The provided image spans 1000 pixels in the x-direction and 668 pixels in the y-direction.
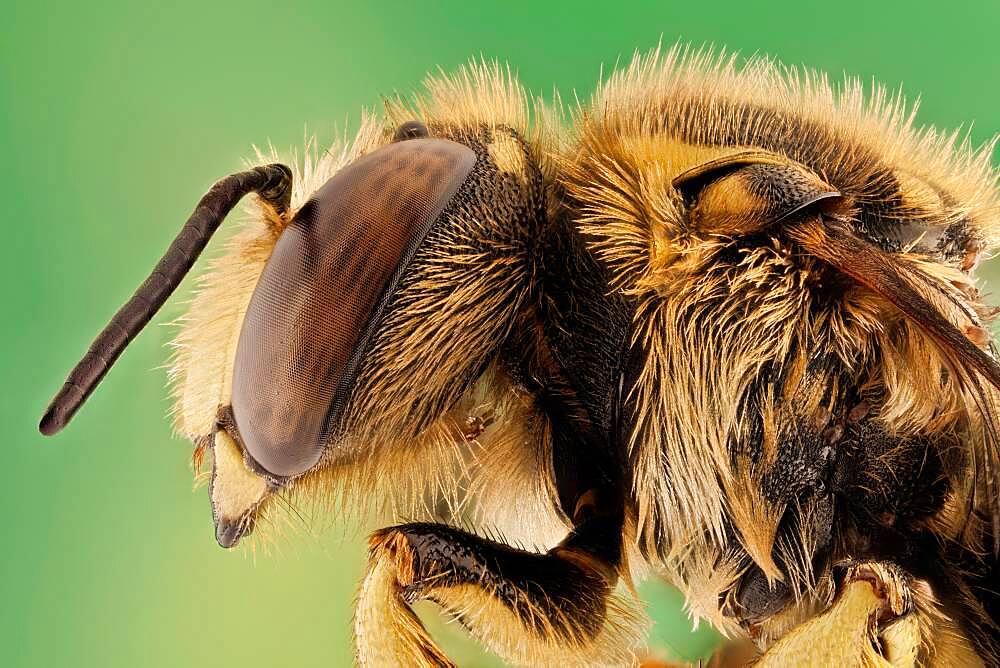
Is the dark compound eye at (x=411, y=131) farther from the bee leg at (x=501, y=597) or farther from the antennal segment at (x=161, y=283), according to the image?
the bee leg at (x=501, y=597)

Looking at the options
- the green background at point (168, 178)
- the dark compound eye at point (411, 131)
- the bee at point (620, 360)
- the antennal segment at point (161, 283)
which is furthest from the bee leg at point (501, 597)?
the dark compound eye at point (411, 131)

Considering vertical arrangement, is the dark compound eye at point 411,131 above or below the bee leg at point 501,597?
above

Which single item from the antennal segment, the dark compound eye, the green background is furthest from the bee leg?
the dark compound eye

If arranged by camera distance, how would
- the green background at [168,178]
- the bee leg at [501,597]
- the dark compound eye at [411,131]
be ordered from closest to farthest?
the bee leg at [501,597]
the dark compound eye at [411,131]
the green background at [168,178]

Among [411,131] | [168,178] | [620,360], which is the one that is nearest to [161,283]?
[411,131]

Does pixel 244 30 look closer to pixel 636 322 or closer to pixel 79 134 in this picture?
pixel 79 134

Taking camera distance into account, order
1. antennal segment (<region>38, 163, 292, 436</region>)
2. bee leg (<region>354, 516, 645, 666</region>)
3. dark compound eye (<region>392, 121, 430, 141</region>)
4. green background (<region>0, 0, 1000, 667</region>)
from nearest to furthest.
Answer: antennal segment (<region>38, 163, 292, 436</region>) → bee leg (<region>354, 516, 645, 666</region>) → dark compound eye (<region>392, 121, 430, 141</region>) → green background (<region>0, 0, 1000, 667</region>)

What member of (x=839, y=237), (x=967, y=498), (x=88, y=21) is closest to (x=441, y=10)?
(x=88, y=21)

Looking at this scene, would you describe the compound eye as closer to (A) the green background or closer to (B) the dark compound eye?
(B) the dark compound eye
